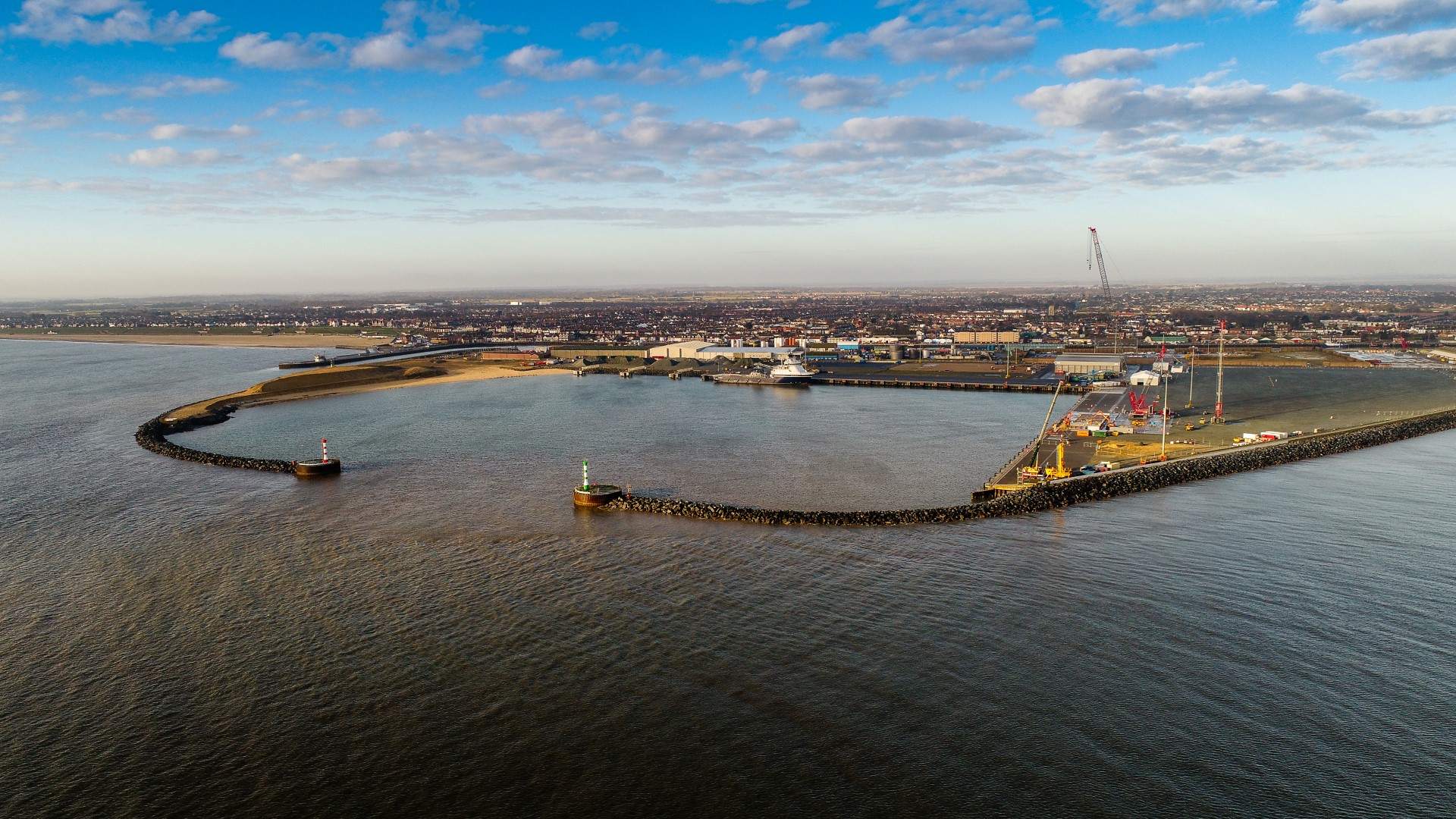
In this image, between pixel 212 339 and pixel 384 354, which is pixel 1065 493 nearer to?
pixel 384 354

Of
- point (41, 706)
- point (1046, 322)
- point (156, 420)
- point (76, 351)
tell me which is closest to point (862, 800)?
point (41, 706)

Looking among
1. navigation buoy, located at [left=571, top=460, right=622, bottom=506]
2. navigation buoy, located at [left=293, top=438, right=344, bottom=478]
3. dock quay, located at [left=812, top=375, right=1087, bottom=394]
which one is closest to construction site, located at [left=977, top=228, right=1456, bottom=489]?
dock quay, located at [left=812, top=375, right=1087, bottom=394]

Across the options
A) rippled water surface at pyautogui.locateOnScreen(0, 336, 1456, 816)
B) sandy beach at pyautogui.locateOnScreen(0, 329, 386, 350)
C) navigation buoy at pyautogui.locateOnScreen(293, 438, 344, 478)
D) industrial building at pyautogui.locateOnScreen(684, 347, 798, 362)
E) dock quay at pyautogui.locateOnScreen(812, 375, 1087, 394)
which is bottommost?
rippled water surface at pyautogui.locateOnScreen(0, 336, 1456, 816)

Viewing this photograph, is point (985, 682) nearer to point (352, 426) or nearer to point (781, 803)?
point (781, 803)

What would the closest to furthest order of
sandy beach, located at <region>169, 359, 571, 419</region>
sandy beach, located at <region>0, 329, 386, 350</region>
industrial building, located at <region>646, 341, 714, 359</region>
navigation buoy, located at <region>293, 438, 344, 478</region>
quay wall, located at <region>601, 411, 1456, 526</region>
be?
quay wall, located at <region>601, 411, 1456, 526</region>
navigation buoy, located at <region>293, 438, 344, 478</region>
sandy beach, located at <region>169, 359, 571, 419</region>
industrial building, located at <region>646, 341, 714, 359</region>
sandy beach, located at <region>0, 329, 386, 350</region>

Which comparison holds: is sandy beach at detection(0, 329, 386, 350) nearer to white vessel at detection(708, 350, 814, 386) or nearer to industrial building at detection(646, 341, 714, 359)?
industrial building at detection(646, 341, 714, 359)

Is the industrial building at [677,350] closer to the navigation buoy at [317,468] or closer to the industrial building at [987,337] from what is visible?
the industrial building at [987,337]
